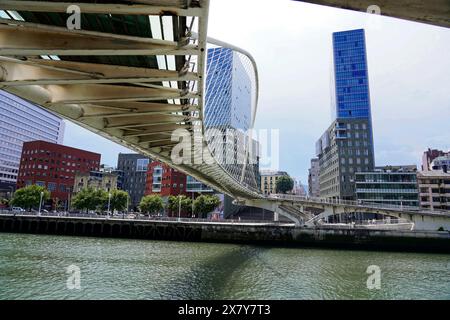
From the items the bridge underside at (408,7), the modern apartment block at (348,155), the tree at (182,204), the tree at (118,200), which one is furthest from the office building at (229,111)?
the bridge underside at (408,7)

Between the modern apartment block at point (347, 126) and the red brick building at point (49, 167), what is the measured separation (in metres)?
71.2

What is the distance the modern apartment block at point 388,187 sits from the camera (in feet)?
208

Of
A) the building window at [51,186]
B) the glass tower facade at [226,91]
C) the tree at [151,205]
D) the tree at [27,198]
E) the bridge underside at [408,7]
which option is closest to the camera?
the bridge underside at [408,7]

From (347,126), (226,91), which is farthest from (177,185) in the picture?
(347,126)

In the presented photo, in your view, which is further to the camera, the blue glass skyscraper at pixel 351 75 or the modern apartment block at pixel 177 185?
the blue glass skyscraper at pixel 351 75

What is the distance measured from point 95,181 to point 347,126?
70.7m

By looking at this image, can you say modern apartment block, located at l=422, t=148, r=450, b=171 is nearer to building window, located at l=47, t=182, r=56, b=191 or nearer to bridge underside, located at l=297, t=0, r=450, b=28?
bridge underside, located at l=297, t=0, r=450, b=28

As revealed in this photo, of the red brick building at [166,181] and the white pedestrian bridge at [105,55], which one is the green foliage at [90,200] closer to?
the red brick building at [166,181]

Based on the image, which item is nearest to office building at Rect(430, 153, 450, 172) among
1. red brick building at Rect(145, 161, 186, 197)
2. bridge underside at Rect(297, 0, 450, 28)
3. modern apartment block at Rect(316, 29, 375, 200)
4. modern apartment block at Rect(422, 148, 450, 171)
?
modern apartment block at Rect(422, 148, 450, 171)

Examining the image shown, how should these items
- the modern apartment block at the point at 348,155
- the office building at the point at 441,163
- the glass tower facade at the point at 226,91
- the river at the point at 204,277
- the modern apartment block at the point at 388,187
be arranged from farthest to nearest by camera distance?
the office building at the point at 441,163
the modern apartment block at the point at 348,155
the modern apartment block at the point at 388,187
the glass tower facade at the point at 226,91
the river at the point at 204,277

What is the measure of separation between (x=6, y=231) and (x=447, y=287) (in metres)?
51.0

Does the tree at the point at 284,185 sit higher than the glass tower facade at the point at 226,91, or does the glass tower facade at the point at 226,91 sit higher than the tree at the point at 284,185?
the glass tower facade at the point at 226,91

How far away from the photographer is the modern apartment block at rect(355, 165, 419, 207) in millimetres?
63438

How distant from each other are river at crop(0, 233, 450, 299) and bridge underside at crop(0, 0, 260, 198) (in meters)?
7.56
